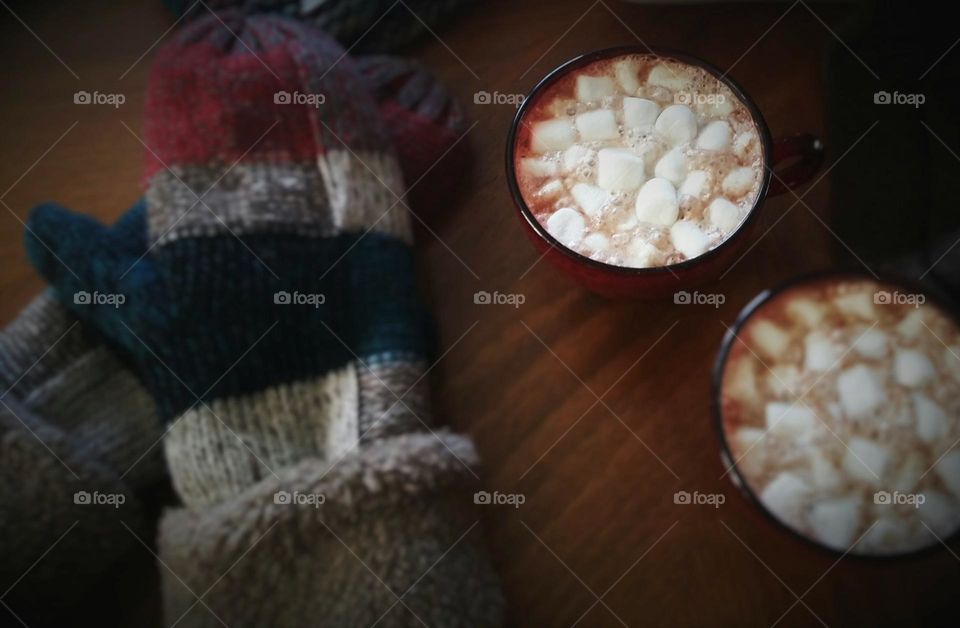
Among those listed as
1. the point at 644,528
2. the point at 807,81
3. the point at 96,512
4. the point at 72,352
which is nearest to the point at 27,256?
the point at 72,352

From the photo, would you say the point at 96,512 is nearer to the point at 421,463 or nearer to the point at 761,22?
the point at 421,463

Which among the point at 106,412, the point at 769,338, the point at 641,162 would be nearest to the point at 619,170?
the point at 641,162

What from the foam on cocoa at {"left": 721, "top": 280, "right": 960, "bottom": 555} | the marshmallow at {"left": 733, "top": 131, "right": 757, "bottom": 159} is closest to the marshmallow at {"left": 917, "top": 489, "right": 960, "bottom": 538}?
the foam on cocoa at {"left": 721, "top": 280, "right": 960, "bottom": 555}

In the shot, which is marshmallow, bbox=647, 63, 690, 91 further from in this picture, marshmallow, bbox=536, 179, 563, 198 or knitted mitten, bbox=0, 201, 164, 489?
knitted mitten, bbox=0, 201, 164, 489

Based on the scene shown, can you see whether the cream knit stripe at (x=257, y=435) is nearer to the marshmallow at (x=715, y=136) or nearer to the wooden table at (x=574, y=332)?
the wooden table at (x=574, y=332)

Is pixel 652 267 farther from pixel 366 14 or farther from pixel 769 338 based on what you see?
pixel 366 14

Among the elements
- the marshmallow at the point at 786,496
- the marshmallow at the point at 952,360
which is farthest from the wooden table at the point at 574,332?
the marshmallow at the point at 952,360
